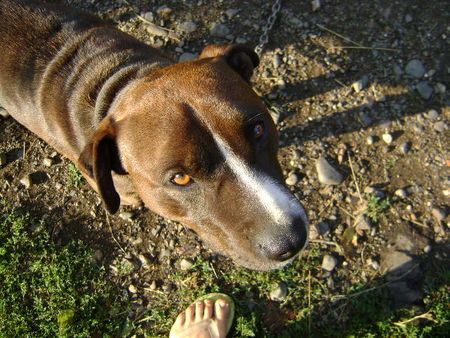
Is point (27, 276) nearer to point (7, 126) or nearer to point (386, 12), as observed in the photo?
point (7, 126)

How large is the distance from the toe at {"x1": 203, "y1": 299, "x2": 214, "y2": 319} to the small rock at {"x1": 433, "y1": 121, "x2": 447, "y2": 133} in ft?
11.2

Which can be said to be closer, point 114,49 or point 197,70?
point 197,70

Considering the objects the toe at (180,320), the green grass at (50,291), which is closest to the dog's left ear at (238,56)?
the toe at (180,320)

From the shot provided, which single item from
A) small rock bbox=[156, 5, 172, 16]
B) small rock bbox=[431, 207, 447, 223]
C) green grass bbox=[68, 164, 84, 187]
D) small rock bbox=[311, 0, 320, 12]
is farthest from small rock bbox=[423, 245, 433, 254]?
small rock bbox=[156, 5, 172, 16]

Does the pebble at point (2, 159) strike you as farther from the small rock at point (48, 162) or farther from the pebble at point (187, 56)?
the pebble at point (187, 56)

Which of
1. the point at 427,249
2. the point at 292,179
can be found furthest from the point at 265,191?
the point at 427,249

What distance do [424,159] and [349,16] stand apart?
7.01 ft

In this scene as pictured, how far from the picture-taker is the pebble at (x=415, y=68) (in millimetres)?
5141

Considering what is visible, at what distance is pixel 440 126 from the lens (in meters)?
4.96

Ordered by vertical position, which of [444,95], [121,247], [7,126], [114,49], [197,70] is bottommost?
[121,247]

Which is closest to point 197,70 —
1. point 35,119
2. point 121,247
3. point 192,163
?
point 192,163

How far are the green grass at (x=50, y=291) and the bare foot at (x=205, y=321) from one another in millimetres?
738

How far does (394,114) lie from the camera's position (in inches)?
200

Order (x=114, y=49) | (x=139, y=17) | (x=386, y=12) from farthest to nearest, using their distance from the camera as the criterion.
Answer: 1. (x=139, y=17)
2. (x=386, y=12)
3. (x=114, y=49)
